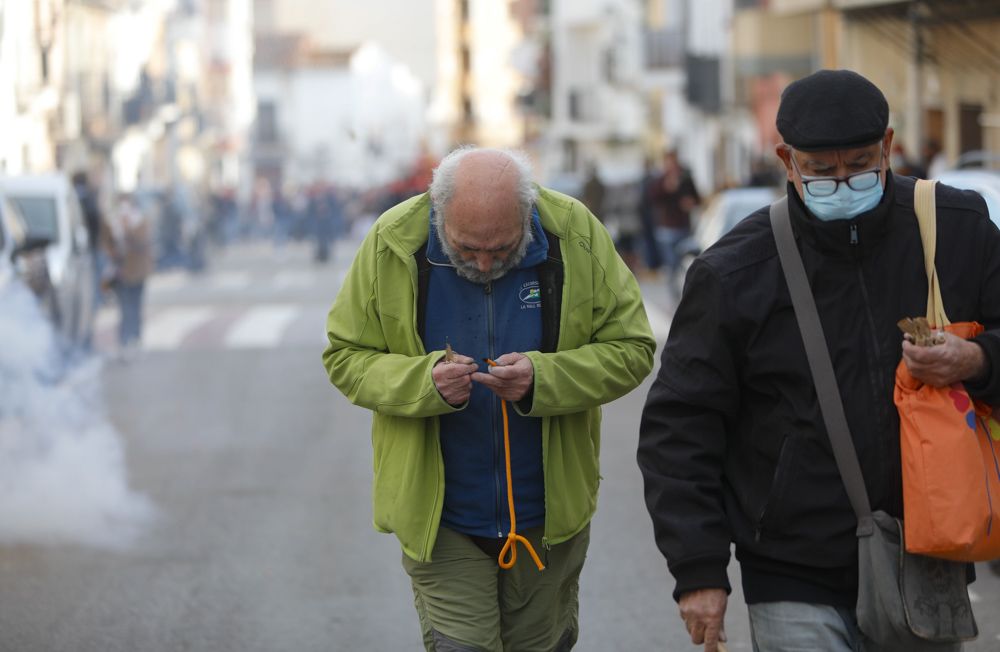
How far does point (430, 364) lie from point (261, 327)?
17.4m

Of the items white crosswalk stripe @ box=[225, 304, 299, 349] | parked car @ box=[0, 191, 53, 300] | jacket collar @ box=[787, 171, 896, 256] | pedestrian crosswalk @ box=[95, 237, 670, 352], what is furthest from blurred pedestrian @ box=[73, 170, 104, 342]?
jacket collar @ box=[787, 171, 896, 256]

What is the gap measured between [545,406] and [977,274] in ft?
3.65

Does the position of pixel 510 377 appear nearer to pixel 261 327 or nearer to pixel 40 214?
pixel 40 214

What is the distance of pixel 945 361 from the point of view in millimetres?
3277

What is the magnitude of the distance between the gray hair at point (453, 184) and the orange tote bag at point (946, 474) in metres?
1.13

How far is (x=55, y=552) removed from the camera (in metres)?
8.41

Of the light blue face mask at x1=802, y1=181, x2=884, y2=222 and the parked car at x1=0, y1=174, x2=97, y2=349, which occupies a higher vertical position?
the light blue face mask at x1=802, y1=181, x2=884, y2=222

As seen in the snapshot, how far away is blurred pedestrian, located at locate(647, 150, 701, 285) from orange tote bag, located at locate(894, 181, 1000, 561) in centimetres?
1983

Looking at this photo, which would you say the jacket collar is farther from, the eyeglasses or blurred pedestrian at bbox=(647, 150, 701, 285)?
blurred pedestrian at bbox=(647, 150, 701, 285)

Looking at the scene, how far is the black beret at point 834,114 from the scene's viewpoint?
339 cm

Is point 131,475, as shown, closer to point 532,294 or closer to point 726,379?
point 532,294

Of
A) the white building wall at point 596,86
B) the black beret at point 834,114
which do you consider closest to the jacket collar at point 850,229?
the black beret at point 834,114

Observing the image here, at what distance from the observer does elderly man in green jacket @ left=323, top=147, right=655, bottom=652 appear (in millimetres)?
4242

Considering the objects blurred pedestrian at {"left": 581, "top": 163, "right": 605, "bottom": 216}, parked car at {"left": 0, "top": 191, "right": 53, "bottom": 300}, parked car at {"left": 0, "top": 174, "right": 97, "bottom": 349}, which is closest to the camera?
parked car at {"left": 0, "top": 191, "right": 53, "bottom": 300}
